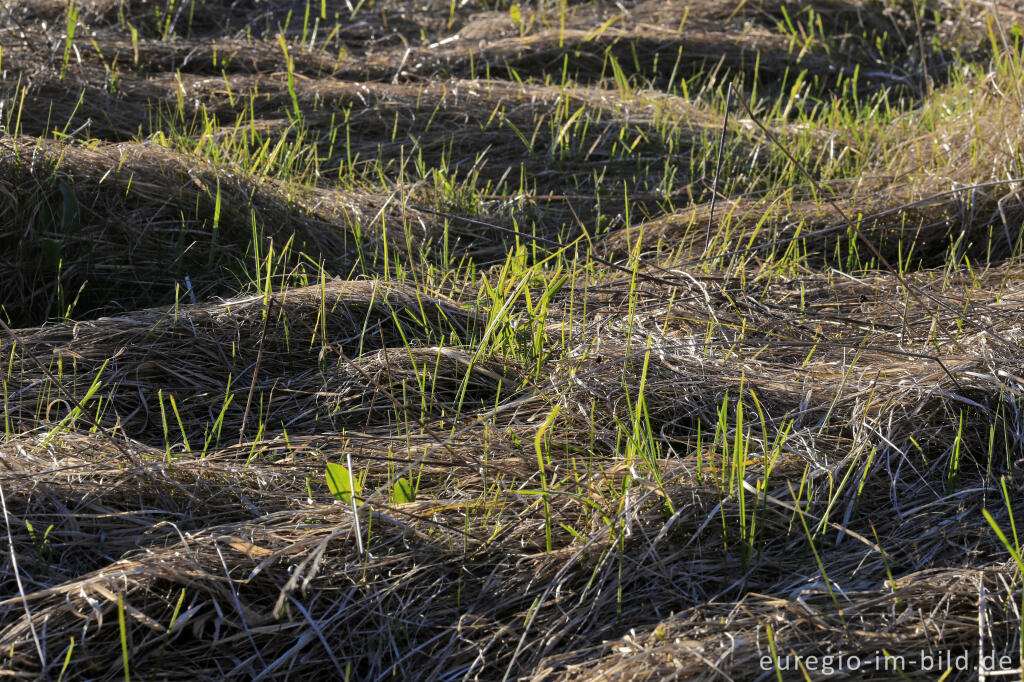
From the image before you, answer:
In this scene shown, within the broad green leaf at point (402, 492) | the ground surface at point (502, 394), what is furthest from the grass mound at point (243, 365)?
the broad green leaf at point (402, 492)

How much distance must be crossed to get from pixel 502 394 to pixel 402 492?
0.46m

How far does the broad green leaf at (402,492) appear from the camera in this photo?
1.55 metres

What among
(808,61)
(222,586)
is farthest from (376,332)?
(808,61)

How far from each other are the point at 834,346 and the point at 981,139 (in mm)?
1454

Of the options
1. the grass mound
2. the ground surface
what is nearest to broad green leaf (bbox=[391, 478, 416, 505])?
the ground surface

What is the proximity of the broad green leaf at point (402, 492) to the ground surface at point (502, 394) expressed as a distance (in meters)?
0.02

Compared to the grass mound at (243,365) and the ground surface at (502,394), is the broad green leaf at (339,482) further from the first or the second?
the grass mound at (243,365)

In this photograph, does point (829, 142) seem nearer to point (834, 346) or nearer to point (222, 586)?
point (834, 346)

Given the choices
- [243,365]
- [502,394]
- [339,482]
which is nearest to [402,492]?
[339,482]

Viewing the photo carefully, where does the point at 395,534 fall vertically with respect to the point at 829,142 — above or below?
below

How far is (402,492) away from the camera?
5.11 ft

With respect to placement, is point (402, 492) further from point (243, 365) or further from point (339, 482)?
point (243, 365)

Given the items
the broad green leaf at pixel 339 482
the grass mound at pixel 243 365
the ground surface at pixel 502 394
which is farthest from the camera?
the grass mound at pixel 243 365

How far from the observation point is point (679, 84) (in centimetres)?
460
